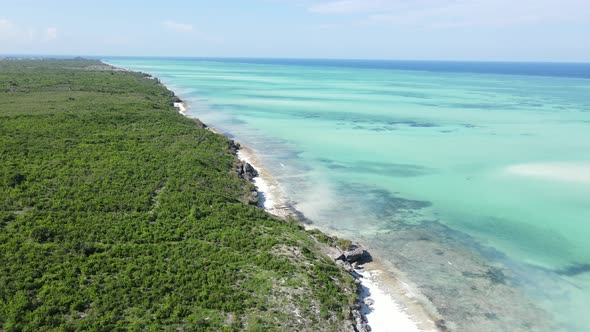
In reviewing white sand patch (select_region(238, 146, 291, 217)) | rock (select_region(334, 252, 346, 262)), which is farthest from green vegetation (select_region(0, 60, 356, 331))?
white sand patch (select_region(238, 146, 291, 217))

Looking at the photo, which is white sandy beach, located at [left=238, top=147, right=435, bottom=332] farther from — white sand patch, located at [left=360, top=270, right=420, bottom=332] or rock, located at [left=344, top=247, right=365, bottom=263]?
rock, located at [left=344, top=247, right=365, bottom=263]

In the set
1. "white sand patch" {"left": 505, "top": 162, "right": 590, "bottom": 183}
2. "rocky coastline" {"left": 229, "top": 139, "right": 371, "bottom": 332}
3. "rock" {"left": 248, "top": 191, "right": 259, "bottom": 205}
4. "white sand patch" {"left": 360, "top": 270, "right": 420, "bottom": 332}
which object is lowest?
"white sand patch" {"left": 360, "top": 270, "right": 420, "bottom": 332}

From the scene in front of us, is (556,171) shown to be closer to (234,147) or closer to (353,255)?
(353,255)

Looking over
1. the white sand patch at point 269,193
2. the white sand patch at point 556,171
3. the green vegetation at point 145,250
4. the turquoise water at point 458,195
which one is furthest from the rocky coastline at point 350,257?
the white sand patch at point 556,171

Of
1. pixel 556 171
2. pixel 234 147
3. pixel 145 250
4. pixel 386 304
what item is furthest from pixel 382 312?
pixel 556 171

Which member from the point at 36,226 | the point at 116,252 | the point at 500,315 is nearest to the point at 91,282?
the point at 116,252

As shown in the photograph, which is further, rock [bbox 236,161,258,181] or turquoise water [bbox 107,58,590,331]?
rock [bbox 236,161,258,181]

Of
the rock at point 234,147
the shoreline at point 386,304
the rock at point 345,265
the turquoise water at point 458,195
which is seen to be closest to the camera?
the shoreline at point 386,304

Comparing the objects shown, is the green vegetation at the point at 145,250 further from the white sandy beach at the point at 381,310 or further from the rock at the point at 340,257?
the white sandy beach at the point at 381,310
